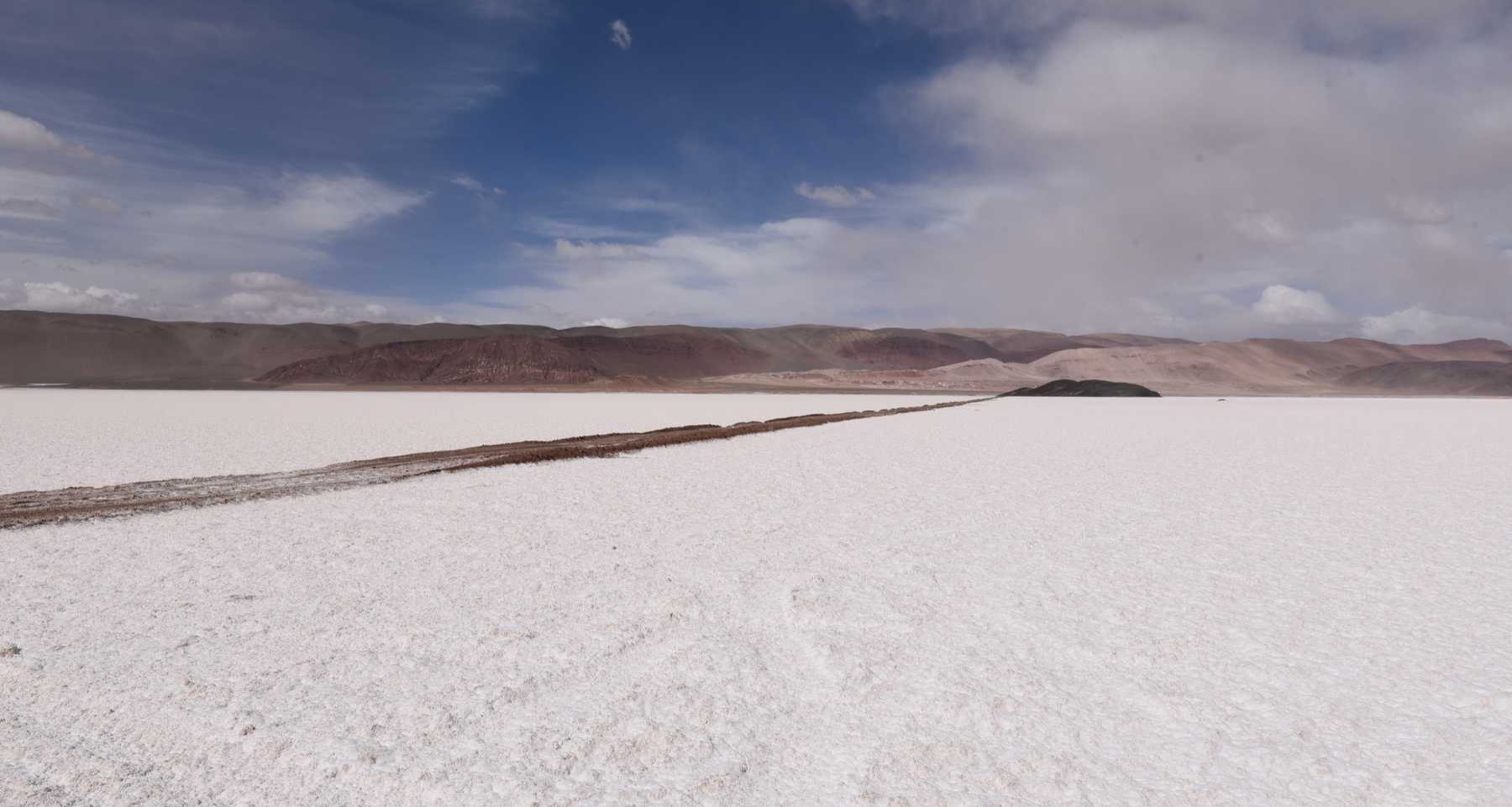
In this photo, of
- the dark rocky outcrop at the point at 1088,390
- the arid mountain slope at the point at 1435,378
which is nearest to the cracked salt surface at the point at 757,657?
the dark rocky outcrop at the point at 1088,390

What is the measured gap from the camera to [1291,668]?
432cm

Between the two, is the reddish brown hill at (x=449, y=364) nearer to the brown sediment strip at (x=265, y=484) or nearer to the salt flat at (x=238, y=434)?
the salt flat at (x=238, y=434)

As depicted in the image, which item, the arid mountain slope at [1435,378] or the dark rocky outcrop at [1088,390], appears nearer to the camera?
the dark rocky outcrop at [1088,390]

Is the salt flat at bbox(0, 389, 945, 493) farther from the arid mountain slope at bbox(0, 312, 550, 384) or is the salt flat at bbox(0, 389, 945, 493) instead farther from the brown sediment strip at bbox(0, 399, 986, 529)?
the arid mountain slope at bbox(0, 312, 550, 384)

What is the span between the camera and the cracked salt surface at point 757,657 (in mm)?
3199

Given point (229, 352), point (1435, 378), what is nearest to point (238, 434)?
point (1435, 378)

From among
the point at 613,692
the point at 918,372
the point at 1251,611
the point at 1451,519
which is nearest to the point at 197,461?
the point at 613,692

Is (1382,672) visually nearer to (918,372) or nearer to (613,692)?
(613,692)

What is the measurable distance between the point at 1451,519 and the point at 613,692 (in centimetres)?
948

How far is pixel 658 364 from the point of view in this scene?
18125 centimetres

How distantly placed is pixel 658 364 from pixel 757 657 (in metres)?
178

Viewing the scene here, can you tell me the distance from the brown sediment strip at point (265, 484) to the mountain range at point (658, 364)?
72921mm

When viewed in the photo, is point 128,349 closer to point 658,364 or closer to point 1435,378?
point 658,364

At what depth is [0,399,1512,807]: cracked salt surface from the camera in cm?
320
